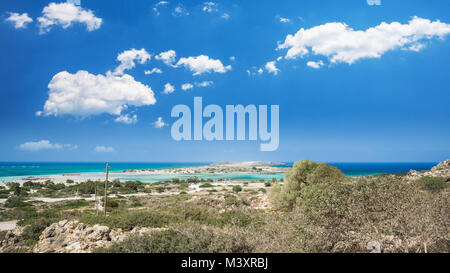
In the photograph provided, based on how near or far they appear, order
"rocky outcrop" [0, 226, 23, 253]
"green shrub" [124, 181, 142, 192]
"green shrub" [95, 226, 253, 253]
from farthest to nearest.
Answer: "green shrub" [124, 181, 142, 192] < "rocky outcrop" [0, 226, 23, 253] < "green shrub" [95, 226, 253, 253]

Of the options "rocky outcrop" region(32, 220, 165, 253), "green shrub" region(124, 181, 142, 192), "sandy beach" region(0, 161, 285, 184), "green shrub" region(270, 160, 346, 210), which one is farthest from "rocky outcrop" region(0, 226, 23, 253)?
"sandy beach" region(0, 161, 285, 184)

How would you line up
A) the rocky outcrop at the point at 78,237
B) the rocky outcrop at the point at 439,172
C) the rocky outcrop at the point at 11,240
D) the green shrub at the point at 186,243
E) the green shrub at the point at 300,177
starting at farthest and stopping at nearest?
the rocky outcrop at the point at 439,172
the green shrub at the point at 300,177
the rocky outcrop at the point at 11,240
the rocky outcrop at the point at 78,237
the green shrub at the point at 186,243

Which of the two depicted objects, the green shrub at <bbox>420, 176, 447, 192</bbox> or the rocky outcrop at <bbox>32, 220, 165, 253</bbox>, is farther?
the green shrub at <bbox>420, 176, 447, 192</bbox>

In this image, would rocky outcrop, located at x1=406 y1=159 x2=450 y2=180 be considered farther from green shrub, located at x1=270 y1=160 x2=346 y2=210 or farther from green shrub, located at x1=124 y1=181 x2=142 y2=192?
green shrub, located at x1=124 y1=181 x2=142 y2=192

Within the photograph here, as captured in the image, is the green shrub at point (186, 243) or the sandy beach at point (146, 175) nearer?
the green shrub at point (186, 243)

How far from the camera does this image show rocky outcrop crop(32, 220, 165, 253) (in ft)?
28.1

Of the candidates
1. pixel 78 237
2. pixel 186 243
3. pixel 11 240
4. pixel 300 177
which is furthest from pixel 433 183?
pixel 11 240

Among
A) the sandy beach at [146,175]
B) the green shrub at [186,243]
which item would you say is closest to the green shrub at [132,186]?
the sandy beach at [146,175]

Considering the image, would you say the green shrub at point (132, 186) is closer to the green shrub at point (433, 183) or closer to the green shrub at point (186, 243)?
the green shrub at point (186, 243)

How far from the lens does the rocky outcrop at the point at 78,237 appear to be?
8.57m

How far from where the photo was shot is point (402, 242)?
19.8 ft
